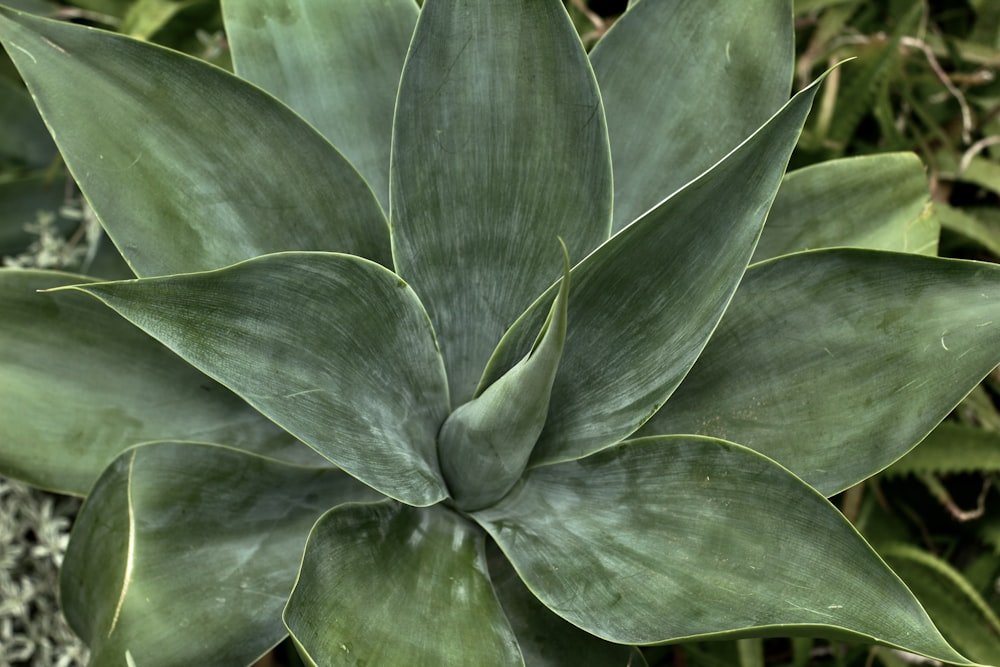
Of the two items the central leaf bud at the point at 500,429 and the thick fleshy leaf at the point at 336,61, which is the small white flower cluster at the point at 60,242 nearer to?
the thick fleshy leaf at the point at 336,61

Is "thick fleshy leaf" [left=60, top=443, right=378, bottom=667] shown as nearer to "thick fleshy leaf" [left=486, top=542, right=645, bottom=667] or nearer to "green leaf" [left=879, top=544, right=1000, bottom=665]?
"thick fleshy leaf" [left=486, top=542, right=645, bottom=667]

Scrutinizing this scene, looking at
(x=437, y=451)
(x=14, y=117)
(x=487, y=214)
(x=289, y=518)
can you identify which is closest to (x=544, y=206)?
(x=487, y=214)

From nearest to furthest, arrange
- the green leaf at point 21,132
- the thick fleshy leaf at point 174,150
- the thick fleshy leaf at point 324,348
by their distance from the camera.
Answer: the thick fleshy leaf at point 324,348
the thick fleshy leaf at point 174,150
the green leaf at point 21,132

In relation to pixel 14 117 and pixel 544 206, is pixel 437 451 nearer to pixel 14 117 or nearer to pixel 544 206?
pixel 544 206

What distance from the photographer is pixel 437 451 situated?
2.47 ft

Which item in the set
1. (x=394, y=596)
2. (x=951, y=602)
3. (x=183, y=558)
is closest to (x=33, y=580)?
(x=183, y=558)

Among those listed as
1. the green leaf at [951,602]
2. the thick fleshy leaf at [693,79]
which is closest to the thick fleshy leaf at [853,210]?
the thick fleshy leaf at [693,79]

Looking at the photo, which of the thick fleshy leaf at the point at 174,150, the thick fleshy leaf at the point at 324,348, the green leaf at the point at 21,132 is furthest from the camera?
the green leaf at the point at 21,132

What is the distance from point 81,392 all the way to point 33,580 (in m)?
0.48

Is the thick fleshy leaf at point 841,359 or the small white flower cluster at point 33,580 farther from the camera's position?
the small white flower cluster at point 33,580

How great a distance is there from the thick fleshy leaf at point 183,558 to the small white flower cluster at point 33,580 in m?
0.40

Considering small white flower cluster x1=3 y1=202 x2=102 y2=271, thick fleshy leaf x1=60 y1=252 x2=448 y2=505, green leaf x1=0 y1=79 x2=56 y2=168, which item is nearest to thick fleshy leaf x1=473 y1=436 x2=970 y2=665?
thick fleshy leaf x1=60 y1=252 x2=448 y2=505

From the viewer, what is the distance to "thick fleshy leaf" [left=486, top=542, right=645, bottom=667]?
0.71 meters

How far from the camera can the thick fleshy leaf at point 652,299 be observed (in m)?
0.62
